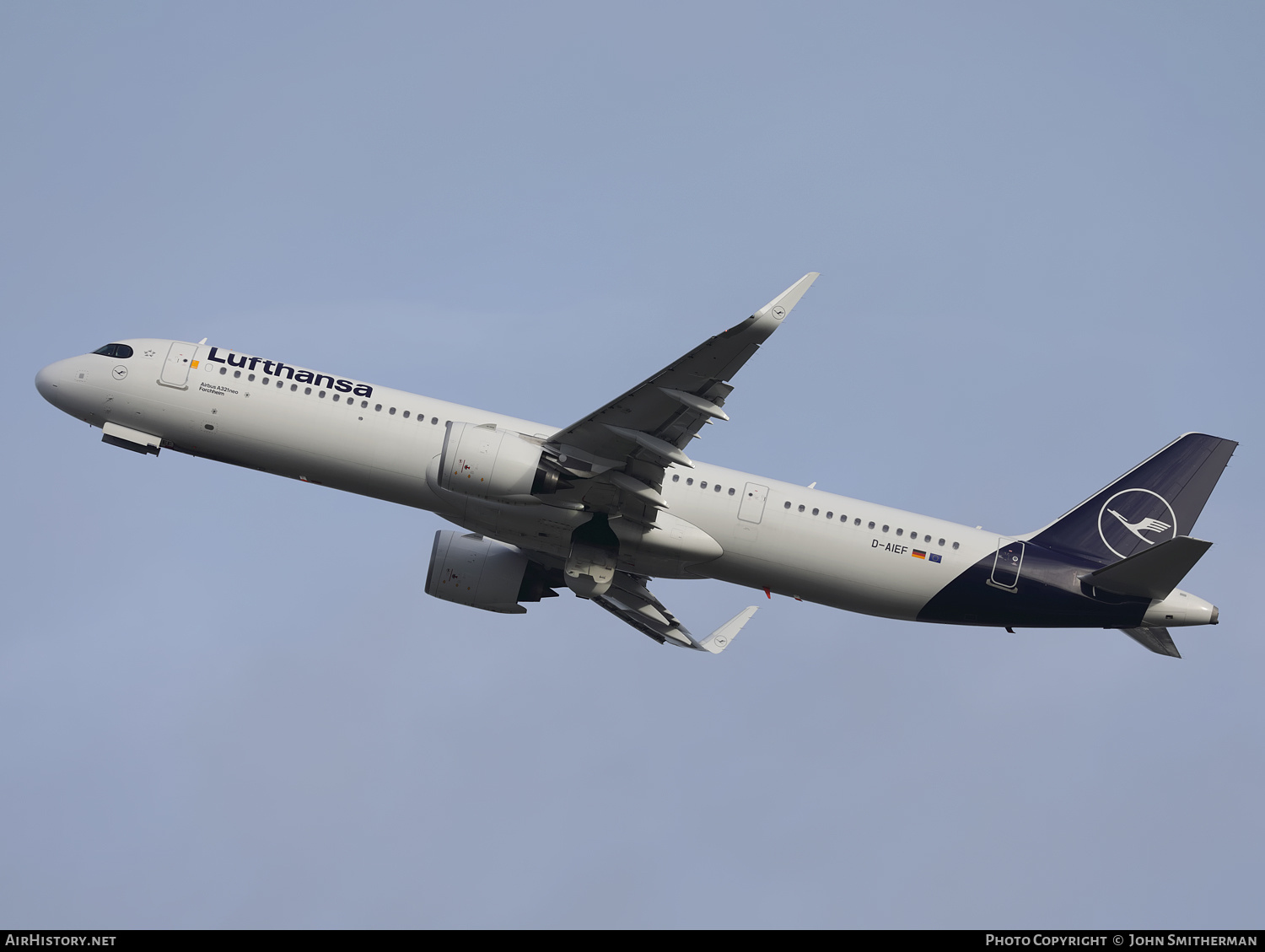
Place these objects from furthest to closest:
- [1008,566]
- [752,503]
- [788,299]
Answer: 1. [1008,566]
2. [752,503]
3. [788,299]

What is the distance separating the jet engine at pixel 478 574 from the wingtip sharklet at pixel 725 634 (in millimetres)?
6851

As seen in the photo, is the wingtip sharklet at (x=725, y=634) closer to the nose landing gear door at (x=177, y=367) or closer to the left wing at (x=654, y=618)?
the left wing at (x=654, y=618)

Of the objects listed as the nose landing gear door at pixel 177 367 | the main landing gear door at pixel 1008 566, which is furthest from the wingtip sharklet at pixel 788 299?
the nose landing gear door at pixel 177 367

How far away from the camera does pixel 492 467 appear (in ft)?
113

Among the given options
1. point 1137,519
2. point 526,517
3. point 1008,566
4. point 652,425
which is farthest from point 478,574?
point 1137,519

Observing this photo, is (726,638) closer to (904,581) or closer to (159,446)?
(904,581)

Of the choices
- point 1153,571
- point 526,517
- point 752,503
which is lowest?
point 526,517

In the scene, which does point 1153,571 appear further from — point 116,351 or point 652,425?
point 116,351

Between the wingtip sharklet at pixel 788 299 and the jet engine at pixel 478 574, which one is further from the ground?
Result: the wingtip sharklet at pixel 788 299

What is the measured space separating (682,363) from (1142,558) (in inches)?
598

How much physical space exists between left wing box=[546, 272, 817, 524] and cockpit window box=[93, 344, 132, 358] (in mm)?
14704

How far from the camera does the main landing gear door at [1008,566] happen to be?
124 feet

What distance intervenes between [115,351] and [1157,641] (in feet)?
112
